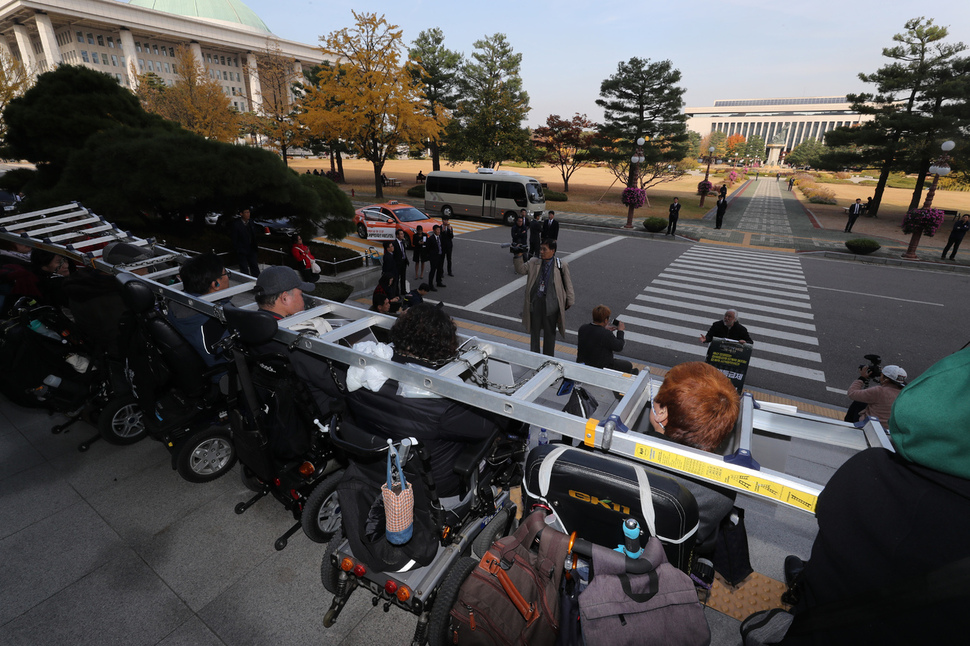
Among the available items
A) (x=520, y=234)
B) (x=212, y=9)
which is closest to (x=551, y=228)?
(x=520, y=234)

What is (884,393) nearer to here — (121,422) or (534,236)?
(121,422)

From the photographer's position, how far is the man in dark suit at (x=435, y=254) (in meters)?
11.8

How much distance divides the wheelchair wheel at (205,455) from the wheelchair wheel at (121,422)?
0.72 meters

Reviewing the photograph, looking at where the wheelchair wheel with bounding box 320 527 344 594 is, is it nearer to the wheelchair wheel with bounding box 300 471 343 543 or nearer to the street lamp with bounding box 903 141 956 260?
the wheelchair wheel with bounding box 300 471 343 543

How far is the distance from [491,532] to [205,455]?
3.08 meters

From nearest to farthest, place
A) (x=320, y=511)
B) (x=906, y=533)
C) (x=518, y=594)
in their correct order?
1. (x=906, y=533)
2. (x=518, y=594)
3. (x=320, y=511)

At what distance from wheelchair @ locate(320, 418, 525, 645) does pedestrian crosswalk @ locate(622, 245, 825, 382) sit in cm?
726

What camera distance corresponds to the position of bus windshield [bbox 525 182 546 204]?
23500 mm

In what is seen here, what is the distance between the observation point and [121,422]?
15.4ft

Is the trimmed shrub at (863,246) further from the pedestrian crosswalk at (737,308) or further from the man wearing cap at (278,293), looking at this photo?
the man wearing cap at (278,293)

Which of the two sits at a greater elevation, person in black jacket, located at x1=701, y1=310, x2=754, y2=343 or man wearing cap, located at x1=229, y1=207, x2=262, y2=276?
man wearing cap, located at x1=229, y1=207, x2=262, y2=276

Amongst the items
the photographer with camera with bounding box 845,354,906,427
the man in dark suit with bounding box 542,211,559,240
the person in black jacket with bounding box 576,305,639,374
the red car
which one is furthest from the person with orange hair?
the red car

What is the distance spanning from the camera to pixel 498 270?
14.7 meters

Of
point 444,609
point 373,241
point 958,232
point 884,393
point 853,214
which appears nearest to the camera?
point 444,609
